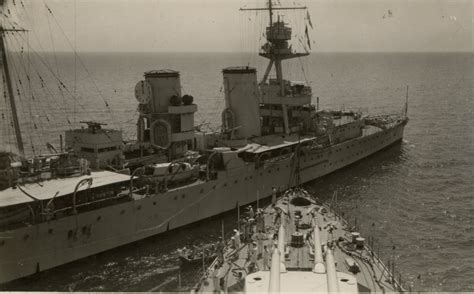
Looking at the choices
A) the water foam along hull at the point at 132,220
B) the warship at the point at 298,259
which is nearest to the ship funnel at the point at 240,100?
the water foam along hull at the point at 132,220

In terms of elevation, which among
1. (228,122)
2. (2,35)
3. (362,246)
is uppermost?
(2,35)

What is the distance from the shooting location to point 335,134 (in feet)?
147

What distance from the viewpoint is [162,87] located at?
3462 centimetres

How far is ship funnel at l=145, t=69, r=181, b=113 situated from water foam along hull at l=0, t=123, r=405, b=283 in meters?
6.85

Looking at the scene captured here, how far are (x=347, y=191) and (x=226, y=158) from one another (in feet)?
37.1

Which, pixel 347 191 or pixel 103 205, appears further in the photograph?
pixel 347 191

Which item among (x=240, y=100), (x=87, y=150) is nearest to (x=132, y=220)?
(x=87, y=150)

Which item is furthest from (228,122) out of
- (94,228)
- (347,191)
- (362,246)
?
(362,246)

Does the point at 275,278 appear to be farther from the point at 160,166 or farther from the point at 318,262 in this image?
the point at 160,166

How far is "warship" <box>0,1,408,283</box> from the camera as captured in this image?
943 inches

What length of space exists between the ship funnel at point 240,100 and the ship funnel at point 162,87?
5727 mm

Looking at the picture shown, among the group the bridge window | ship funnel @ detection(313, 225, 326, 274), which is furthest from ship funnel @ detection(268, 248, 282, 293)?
the bridge window

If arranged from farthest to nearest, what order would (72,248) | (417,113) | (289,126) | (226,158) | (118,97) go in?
(118,97)
(417,113)
(289,126)
(226,158)
(72,248)

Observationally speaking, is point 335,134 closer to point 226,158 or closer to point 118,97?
point 226,158
